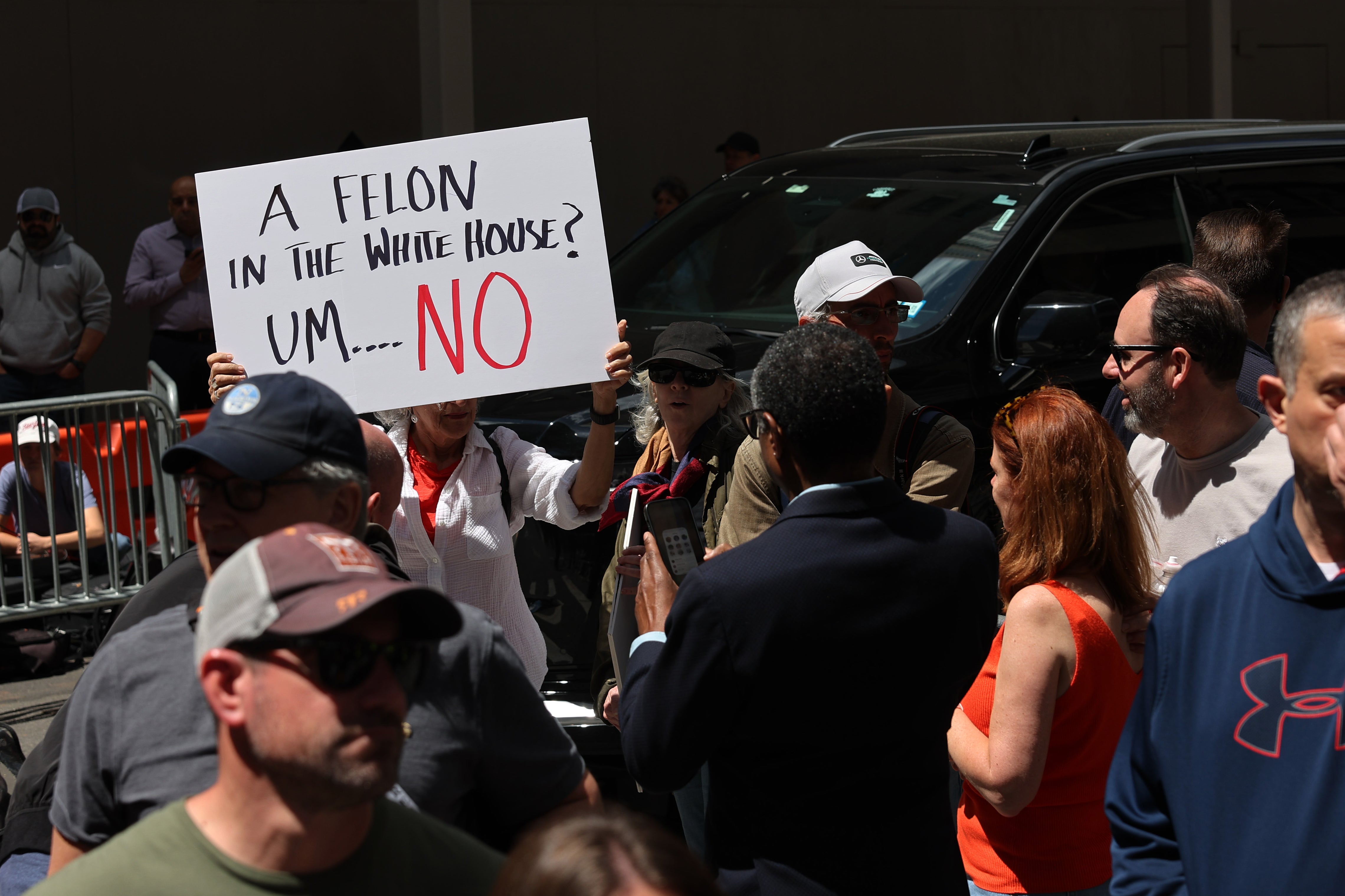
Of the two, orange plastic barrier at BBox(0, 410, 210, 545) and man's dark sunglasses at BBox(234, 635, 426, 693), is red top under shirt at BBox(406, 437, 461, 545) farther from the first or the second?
orange plastic barrier at BBox(0, 410, 210, 545)

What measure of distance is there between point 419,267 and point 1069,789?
1965 mm

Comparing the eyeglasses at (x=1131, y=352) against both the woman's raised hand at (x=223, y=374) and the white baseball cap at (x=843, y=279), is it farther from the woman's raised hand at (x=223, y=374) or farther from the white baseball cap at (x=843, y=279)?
the woman's raised hand at (x=223, y=374)

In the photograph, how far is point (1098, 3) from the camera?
15.1 m

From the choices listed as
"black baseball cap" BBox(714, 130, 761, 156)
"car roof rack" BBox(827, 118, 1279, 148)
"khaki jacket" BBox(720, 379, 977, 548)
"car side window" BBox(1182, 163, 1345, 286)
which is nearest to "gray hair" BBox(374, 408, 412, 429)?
"khaki jacket" BBox(720, 379, 977, 548)

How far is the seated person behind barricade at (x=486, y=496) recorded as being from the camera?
3.54 metres

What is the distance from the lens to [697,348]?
3.73 metres

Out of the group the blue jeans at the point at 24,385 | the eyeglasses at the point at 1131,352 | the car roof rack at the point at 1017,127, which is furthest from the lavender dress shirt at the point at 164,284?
the eyeglasses at the point at 1131,352

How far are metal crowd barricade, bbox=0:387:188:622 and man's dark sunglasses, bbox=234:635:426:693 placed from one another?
5037 mm

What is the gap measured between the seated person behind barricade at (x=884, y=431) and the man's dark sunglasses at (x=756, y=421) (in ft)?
1.54

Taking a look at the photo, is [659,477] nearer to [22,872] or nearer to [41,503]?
[22,872]

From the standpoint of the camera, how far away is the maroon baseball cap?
153cm

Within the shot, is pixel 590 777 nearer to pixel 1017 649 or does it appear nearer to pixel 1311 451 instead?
pixel 1017 649

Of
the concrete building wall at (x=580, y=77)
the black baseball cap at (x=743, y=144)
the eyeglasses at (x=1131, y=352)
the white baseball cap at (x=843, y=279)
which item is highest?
the concrete building wall at (x=580, y=77)

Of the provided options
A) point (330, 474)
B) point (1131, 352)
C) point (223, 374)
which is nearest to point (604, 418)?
point (223, 374)
